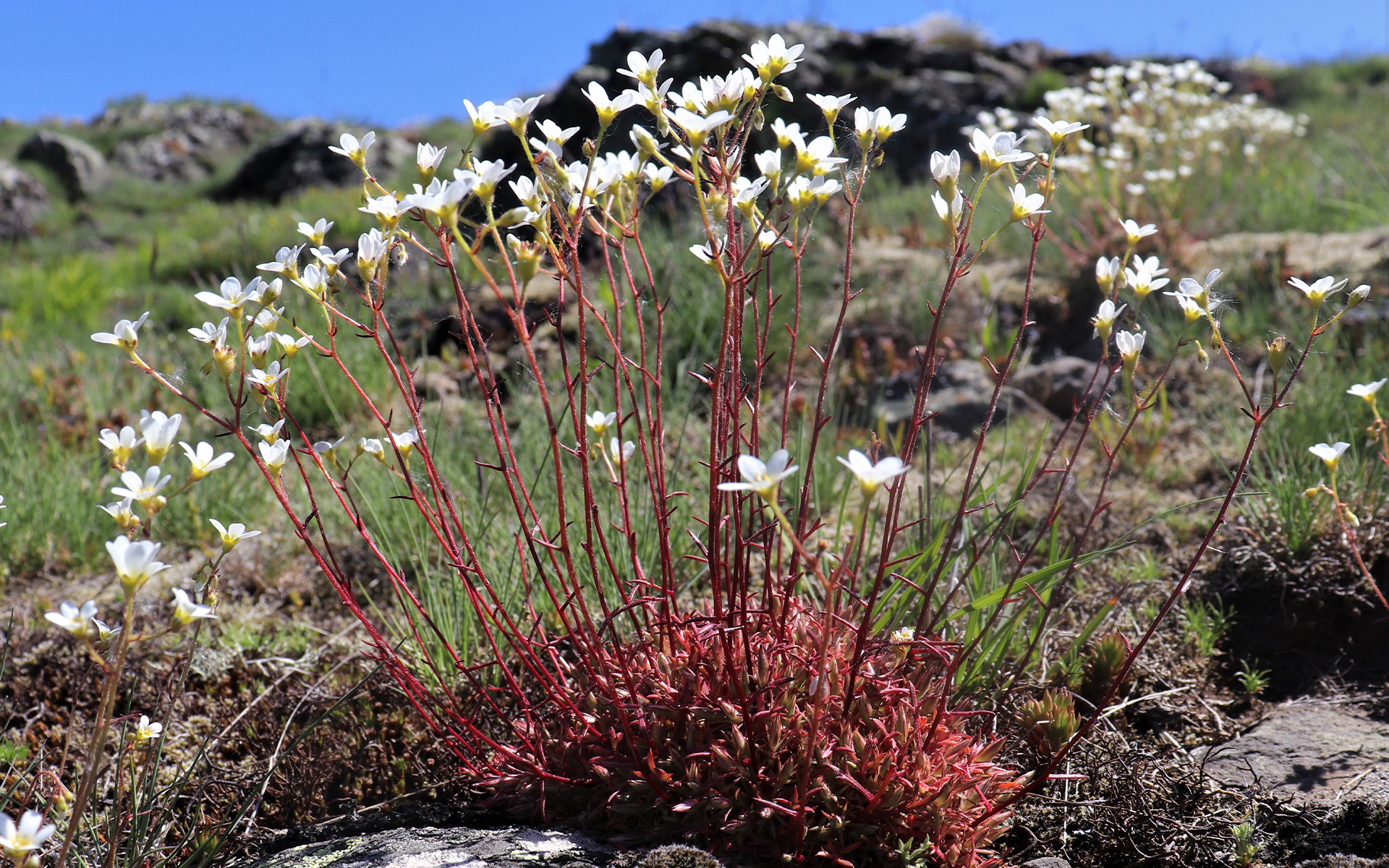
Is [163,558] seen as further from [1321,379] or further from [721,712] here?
[1321,379]

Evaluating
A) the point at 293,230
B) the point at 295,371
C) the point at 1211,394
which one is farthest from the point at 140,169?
the point at 1211,394

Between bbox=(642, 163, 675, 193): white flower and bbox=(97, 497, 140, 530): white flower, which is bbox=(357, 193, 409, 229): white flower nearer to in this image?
bbox=(642, 163, 675, 193): white flower

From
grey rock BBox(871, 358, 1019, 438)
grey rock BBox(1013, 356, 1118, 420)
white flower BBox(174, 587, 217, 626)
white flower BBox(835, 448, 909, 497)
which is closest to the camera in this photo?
white flower BBox(835, 448, 909, 497)

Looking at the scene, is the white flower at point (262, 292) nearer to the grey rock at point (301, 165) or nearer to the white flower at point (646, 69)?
the white flower at point (646, 69)

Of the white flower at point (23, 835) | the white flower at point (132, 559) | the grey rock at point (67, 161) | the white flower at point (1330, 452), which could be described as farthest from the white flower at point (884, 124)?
the grey rock at point (67, 161)

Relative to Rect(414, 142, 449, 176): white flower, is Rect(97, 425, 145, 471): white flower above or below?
below

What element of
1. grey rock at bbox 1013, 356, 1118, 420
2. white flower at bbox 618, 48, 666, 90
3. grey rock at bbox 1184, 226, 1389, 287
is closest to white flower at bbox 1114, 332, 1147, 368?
white flower at bbox 618, 48, 666, 90
